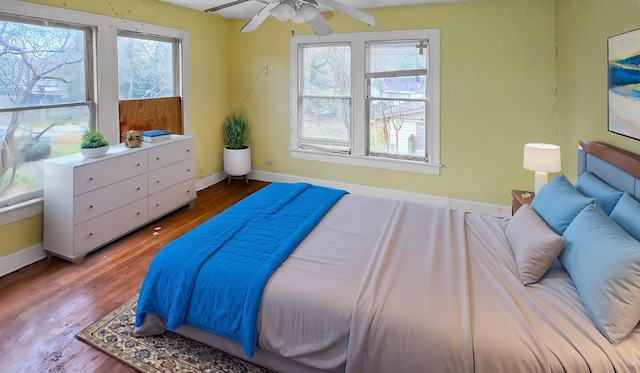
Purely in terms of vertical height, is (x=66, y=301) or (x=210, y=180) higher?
(x=210, y=180)

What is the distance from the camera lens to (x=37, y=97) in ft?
10.8

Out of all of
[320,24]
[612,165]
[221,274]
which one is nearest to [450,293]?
[221,274]

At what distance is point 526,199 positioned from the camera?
346cm

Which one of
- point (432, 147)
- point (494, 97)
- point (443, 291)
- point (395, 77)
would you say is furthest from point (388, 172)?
point (443, 291)

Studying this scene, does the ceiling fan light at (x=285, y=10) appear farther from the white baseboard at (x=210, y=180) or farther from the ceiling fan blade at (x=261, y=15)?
the white baseboard at (x=210, y=180)

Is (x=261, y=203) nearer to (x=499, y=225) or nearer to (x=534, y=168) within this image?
(x=499, y=225)

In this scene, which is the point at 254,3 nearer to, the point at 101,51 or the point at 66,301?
the point at 101,51

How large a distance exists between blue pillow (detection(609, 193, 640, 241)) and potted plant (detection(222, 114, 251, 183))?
14.6 ft

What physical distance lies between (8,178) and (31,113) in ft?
1.86

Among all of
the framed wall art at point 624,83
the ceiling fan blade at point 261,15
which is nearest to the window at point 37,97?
the ceiling fan blade at point 261,15

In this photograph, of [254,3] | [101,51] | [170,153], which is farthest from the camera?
[254,3]

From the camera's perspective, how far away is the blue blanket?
192cm

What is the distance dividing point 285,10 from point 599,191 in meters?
2.14

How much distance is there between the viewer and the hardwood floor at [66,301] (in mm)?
2129
